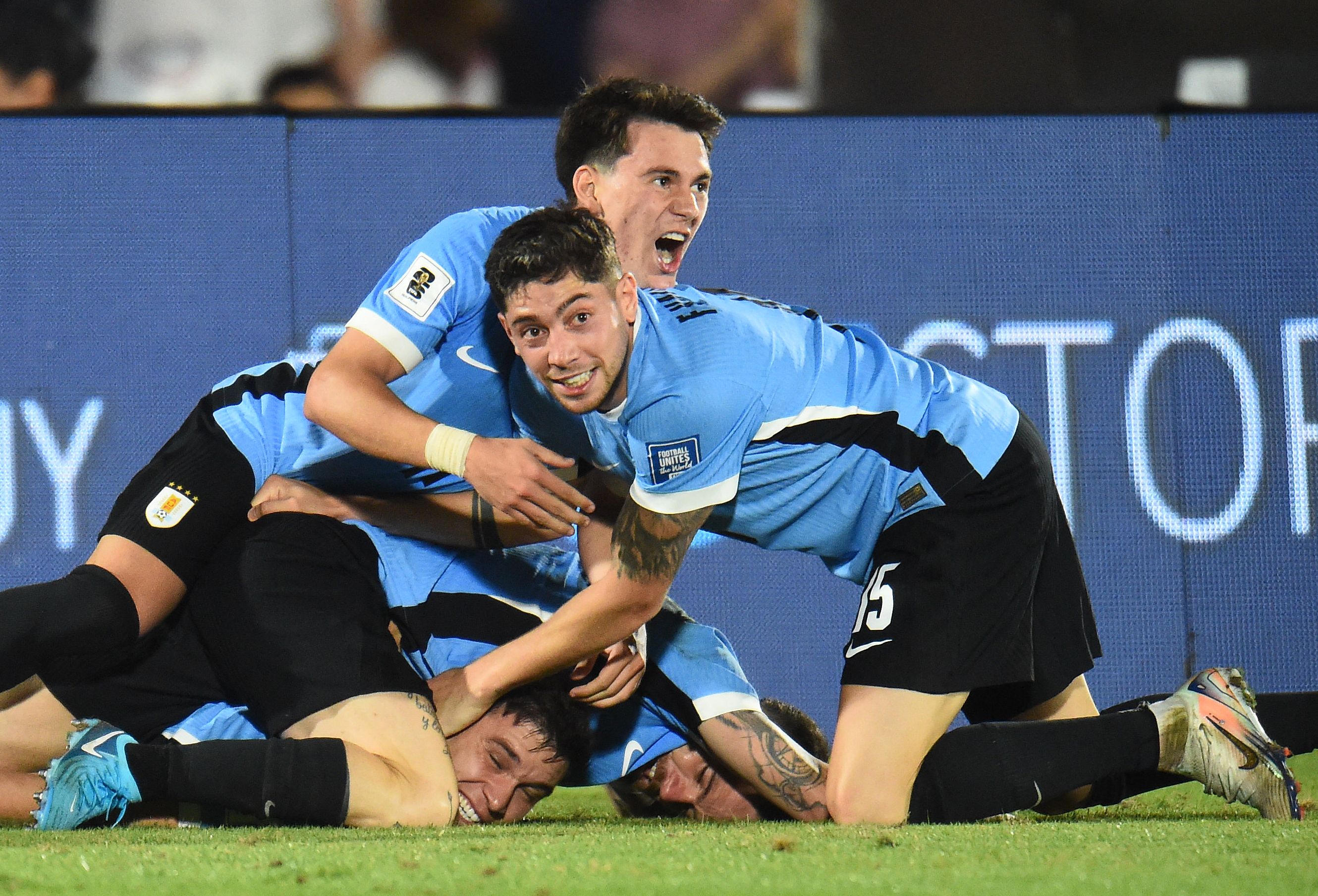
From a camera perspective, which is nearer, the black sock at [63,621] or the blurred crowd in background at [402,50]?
the black sock at [63,621]

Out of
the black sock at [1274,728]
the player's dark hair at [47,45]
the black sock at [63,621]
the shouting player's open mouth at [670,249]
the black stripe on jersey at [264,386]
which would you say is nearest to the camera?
the black sock at [63,621]

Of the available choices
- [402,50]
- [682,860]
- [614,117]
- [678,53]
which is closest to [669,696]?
[682,860]

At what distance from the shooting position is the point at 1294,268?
165 inches

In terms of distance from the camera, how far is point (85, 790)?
233 centimetres

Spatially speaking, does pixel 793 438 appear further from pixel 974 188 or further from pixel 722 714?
pixel 974 188

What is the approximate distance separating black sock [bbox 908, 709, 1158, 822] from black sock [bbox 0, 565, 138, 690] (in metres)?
1.49

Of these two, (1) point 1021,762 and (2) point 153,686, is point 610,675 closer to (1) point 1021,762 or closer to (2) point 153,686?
(1) point 1021,762

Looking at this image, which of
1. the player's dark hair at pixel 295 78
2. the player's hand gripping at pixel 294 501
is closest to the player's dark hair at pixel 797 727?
the player's hand gripping at pixel 294 501

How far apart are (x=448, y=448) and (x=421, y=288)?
0.43 meters

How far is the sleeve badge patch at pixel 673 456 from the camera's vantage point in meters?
2.30

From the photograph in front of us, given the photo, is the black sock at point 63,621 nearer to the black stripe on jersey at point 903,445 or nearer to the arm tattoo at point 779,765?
the arm tattoo at point 779,765

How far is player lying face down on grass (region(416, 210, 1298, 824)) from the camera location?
2.34 m

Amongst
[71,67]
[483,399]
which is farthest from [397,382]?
[71,67]

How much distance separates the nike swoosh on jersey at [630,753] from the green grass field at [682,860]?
0.95ft
